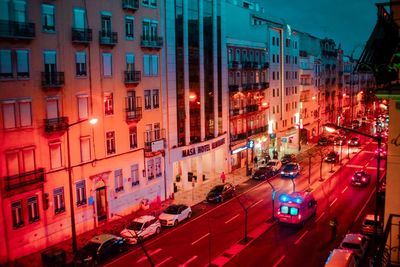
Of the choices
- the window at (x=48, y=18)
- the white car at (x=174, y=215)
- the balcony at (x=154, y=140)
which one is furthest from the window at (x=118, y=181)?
the window at (x=48, y=18)

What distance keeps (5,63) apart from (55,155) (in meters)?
7.44

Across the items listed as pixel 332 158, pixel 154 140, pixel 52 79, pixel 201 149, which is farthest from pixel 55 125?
pixel 332 158

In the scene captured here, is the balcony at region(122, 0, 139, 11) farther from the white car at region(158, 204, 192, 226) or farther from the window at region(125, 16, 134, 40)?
the white car at region(158, 204, 192, 226)

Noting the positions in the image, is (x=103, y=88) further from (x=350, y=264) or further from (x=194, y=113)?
(x=350, y=264)

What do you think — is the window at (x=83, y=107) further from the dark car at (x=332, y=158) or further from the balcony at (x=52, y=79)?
the dark car at (x=332, y=158)

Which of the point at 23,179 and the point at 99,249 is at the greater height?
the point at 23,179

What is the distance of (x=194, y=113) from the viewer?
160ft

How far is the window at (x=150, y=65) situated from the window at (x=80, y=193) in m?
12.2

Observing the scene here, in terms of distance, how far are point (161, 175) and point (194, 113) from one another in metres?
8.73

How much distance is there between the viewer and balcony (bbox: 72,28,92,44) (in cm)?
3334

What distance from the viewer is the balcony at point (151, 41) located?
4041cm

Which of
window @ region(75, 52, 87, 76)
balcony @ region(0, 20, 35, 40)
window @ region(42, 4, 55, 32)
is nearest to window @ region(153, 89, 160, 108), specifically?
window @ region(75, 52, 87, 76)

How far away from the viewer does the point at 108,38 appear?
3641cm

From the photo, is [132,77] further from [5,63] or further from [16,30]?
[5,63]
